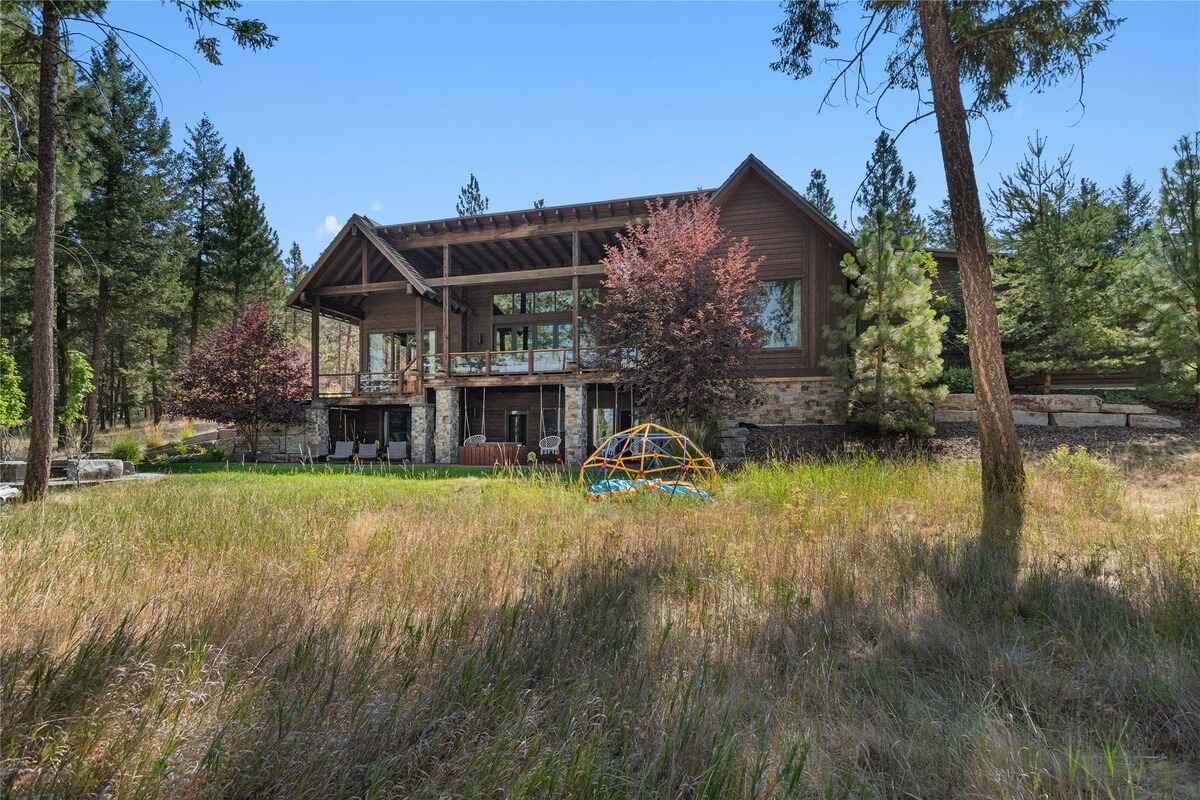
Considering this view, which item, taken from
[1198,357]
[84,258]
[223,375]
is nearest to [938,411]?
[1198,357]

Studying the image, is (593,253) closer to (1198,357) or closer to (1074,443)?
(1074,443)

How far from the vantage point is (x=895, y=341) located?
1227 cm

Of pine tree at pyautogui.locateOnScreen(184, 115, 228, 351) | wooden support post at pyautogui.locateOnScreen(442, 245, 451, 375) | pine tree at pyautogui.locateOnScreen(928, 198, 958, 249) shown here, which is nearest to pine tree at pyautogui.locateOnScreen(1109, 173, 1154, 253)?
pine tree at pyautogui.locateOnScreen(928, 198, 958, 249)

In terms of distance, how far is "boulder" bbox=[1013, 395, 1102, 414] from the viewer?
42.4 ft

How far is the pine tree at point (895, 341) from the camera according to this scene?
12.2 m

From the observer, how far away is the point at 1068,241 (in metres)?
14.3

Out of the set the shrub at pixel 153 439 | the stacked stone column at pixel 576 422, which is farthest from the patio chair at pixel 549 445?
the shrub at pixel 153 439

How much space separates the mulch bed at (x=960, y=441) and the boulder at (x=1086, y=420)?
345 millimetres

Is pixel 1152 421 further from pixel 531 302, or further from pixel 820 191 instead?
pixel 820 191

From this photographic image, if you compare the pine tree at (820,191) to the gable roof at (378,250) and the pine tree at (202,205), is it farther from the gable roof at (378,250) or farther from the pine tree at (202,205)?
the pine tree at (202,205)

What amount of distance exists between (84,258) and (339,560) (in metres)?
29.0

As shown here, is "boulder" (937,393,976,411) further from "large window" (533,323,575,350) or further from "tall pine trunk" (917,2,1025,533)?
"large window" (533,323,575,350)

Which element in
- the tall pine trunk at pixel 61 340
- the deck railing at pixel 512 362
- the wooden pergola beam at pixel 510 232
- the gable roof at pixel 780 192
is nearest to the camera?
the gable roof at pixel 780 192

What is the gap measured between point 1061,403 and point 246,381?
23.9m
